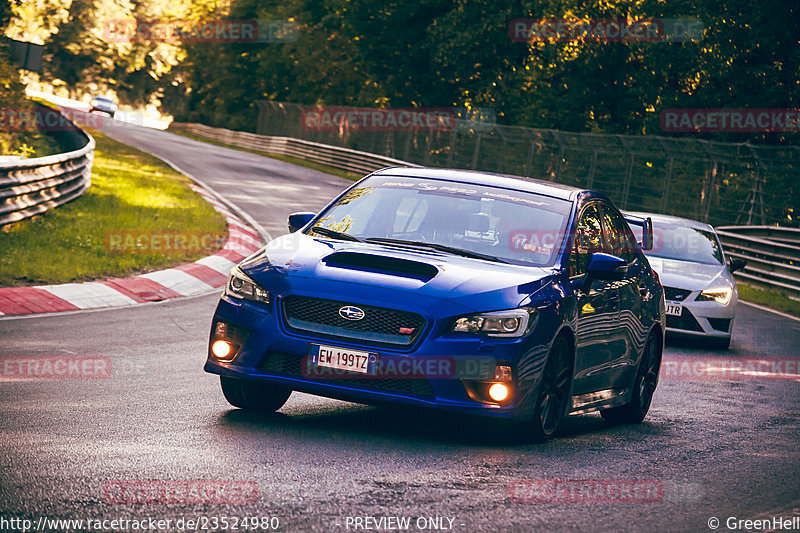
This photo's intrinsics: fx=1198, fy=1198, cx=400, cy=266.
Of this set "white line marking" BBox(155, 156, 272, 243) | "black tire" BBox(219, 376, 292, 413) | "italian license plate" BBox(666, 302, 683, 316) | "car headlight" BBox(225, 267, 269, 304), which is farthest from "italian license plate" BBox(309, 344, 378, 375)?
"white line marking" BBox(155, 156, 272, 243)

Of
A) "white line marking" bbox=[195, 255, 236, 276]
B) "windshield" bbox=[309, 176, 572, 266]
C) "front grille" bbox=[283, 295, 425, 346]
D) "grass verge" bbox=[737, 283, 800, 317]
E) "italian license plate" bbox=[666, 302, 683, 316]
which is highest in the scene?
→ "windshield" bbox=[309, 176, 572, 266]

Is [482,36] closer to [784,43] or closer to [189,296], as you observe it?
[784,43]

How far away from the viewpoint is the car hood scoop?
280 inches

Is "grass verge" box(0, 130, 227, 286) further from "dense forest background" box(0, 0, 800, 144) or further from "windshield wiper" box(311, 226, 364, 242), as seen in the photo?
"dense forest background" box(0, 0, 800, 144)

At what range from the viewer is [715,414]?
9812 millimetres

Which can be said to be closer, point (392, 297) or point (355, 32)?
point (392, 297)

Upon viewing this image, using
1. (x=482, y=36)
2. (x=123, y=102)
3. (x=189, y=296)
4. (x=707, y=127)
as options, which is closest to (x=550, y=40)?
(x=482, y=36)

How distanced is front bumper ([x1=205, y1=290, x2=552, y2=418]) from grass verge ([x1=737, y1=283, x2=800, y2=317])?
1498cm

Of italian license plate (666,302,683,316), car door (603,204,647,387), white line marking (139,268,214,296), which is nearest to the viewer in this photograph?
car door (603,204,647,387)

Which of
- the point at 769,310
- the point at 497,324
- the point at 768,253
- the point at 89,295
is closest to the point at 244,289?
the point at 497,324

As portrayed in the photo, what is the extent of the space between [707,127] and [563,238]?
29628mm

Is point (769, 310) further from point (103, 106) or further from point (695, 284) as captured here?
point (103, 106)

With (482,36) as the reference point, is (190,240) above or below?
below

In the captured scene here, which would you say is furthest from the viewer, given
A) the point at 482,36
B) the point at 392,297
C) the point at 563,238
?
the point at 482,36
